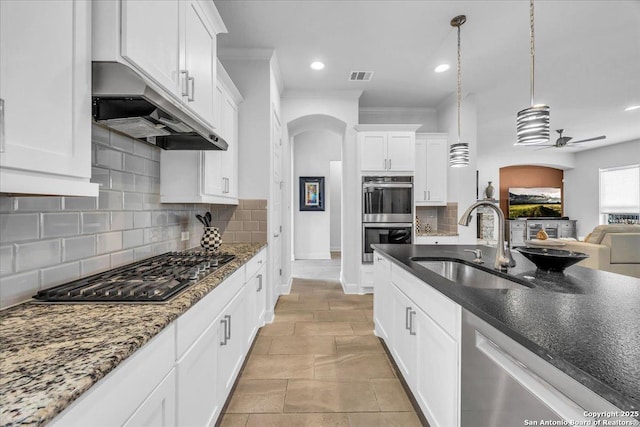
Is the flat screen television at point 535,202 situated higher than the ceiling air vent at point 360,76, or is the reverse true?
the ceiling air vent at point 360,76

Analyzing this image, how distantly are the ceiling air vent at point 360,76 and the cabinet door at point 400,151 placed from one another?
2.63ft

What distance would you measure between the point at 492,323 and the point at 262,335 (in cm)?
241

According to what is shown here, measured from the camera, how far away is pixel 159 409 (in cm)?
95

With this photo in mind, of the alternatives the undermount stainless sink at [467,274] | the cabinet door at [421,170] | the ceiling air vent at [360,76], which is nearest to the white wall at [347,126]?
the ceiling air vent at [360,76]

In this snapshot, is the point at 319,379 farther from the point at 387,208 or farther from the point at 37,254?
the point at 387,208

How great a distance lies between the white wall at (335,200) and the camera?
8.15 meters

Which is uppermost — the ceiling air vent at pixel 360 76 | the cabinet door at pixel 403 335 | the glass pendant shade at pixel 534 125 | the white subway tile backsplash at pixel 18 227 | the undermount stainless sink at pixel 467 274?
the ceiling air vent at pixel 360 76

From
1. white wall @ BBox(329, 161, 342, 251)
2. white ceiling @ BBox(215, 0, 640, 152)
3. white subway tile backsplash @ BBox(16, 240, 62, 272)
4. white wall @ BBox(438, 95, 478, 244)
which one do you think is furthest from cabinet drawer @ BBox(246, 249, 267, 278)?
white wall @ BBox(329, 161, 342, 251)

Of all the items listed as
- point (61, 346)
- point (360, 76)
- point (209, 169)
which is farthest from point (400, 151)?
point (61, 346)

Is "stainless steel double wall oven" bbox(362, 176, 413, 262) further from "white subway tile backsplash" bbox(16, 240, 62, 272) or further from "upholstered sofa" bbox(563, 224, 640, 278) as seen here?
"white subway tile backsplash" bbox(16, 240, 62, 272)

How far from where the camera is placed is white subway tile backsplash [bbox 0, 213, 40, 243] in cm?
103

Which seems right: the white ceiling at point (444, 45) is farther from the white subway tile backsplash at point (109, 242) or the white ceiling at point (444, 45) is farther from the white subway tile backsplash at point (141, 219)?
the white subway tile backsplash at point (109, 242)

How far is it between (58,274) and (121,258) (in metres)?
0.44

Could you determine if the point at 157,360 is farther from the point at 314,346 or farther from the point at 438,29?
the point at 438,29
